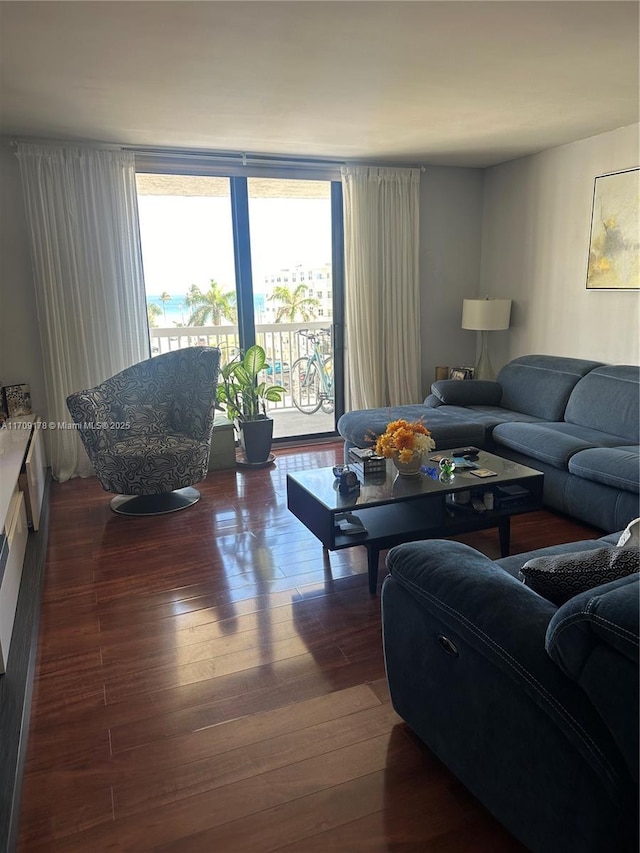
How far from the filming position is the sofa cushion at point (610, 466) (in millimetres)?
3043

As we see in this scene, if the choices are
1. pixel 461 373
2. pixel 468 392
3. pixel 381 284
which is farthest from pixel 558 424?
pixel 381 284

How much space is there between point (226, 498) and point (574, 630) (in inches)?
123

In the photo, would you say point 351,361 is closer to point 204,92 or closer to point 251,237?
point 251,237

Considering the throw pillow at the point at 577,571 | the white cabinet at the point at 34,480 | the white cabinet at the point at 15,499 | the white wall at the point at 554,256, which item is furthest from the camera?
the white wall at the point at 554,256

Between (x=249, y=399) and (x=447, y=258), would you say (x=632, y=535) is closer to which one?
(x=249, y=399)

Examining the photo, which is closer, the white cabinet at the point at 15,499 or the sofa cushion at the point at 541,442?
the white cabinet at the point at 15,499

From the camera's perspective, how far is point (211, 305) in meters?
5.06

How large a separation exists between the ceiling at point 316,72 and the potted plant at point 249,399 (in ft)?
5.34

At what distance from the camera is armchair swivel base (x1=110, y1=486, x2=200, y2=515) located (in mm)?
3832

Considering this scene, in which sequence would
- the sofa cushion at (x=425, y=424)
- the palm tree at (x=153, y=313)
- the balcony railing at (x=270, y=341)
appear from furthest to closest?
the balcony railing at (x=270, y=341) → the palm tree at (x=153, y=313) → the sofa cushion at (x=425, y=424)

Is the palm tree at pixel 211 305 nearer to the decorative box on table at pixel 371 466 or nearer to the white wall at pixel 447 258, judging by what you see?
the white wall at pixel 447 258

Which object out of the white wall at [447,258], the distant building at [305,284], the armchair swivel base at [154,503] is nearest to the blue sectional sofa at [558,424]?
the white wall at [447,258]

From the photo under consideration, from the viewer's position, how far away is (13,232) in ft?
13.7

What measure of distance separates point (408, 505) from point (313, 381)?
3.05 meters
